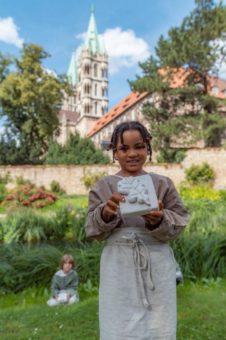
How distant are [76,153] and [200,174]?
33.1ft

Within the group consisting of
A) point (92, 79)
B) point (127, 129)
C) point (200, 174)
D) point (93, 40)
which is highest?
point (93, 40)

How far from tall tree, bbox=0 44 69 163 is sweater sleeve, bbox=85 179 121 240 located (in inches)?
926

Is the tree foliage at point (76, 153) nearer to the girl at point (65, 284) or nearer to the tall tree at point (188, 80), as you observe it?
the tall tree at point (188, 80)

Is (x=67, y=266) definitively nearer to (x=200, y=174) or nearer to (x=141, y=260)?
(x=141, y=260)

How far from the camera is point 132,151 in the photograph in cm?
164

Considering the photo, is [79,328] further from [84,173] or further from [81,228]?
[84,173]

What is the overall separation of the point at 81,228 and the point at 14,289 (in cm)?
445

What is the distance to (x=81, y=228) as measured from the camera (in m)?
10.0

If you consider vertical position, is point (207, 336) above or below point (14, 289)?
above

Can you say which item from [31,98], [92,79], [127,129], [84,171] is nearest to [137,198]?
[127,129]

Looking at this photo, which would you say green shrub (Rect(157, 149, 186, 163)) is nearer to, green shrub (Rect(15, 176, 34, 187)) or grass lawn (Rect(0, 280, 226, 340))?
green shrub (Rect(15, 176, 34, 187))

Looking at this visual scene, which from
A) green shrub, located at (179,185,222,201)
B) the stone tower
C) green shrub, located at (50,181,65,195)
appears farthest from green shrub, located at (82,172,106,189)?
the stone tower

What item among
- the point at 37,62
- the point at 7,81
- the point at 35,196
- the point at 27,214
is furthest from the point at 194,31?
the point at 27,214

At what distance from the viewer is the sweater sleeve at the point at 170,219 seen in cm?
153
